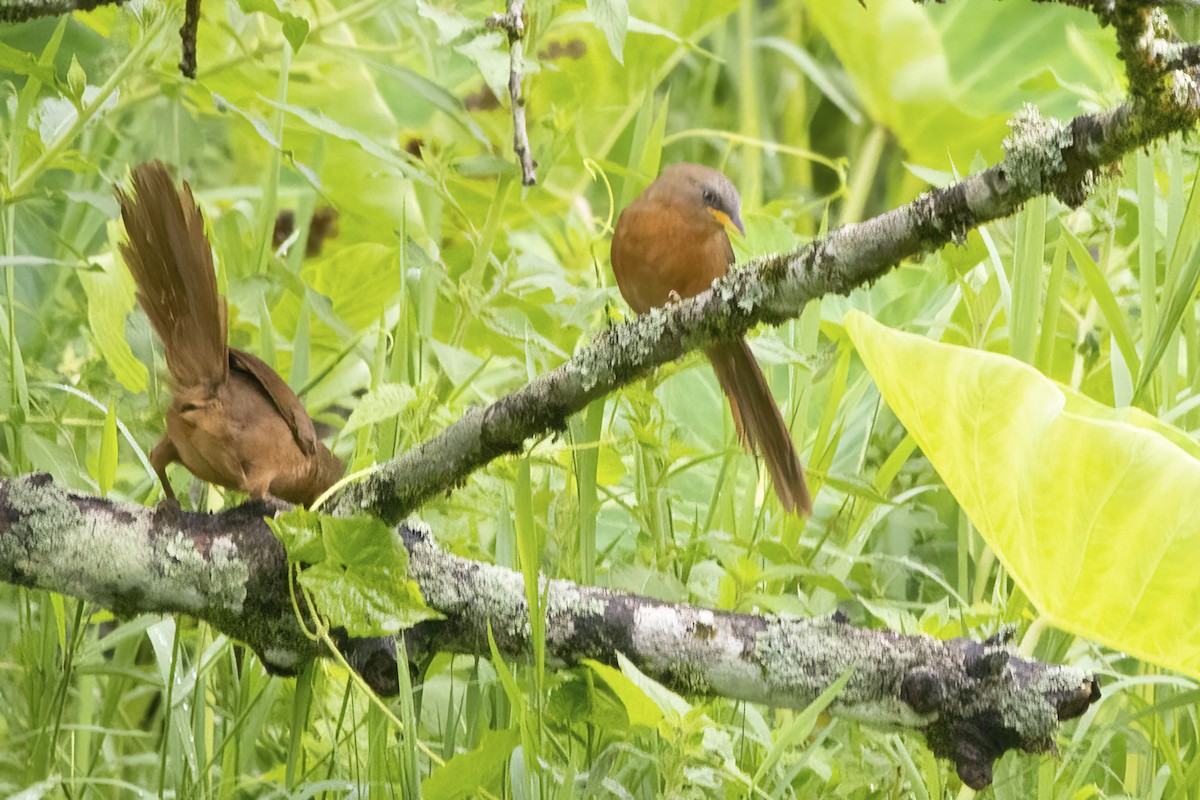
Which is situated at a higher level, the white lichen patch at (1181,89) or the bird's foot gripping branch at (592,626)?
the white lichen patch at (1181,89)

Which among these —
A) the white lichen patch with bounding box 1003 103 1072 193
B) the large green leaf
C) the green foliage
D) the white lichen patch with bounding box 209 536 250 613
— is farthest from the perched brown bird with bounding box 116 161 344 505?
the white lichen patch with bounding box 1003 103 1072 193

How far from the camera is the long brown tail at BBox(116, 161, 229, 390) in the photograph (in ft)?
3.85

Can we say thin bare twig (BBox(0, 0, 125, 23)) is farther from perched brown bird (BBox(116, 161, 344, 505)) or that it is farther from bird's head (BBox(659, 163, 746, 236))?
bird's head (BBox(659, 163, 746, 236))

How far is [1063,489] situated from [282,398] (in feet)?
2.35

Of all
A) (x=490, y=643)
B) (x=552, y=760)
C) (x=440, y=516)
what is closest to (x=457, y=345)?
(x=440, y=516)

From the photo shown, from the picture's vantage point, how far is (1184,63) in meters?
0.71

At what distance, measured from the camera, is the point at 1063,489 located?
1038mm

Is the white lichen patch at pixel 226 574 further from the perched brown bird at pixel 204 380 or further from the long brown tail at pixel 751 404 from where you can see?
the long brown tail at pixel 751 404

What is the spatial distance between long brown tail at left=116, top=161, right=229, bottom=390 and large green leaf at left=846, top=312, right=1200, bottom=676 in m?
0.59

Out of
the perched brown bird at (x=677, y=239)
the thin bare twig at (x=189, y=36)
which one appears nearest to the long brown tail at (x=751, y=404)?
the perched brown bird at (x=677, y=239)

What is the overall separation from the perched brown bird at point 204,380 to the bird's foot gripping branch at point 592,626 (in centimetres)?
11

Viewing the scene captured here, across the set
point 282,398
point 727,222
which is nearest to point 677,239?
point 727,222

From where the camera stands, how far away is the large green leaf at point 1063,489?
1.01 metres

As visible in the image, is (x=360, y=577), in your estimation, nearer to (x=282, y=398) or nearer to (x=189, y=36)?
(x=282, y=398)
